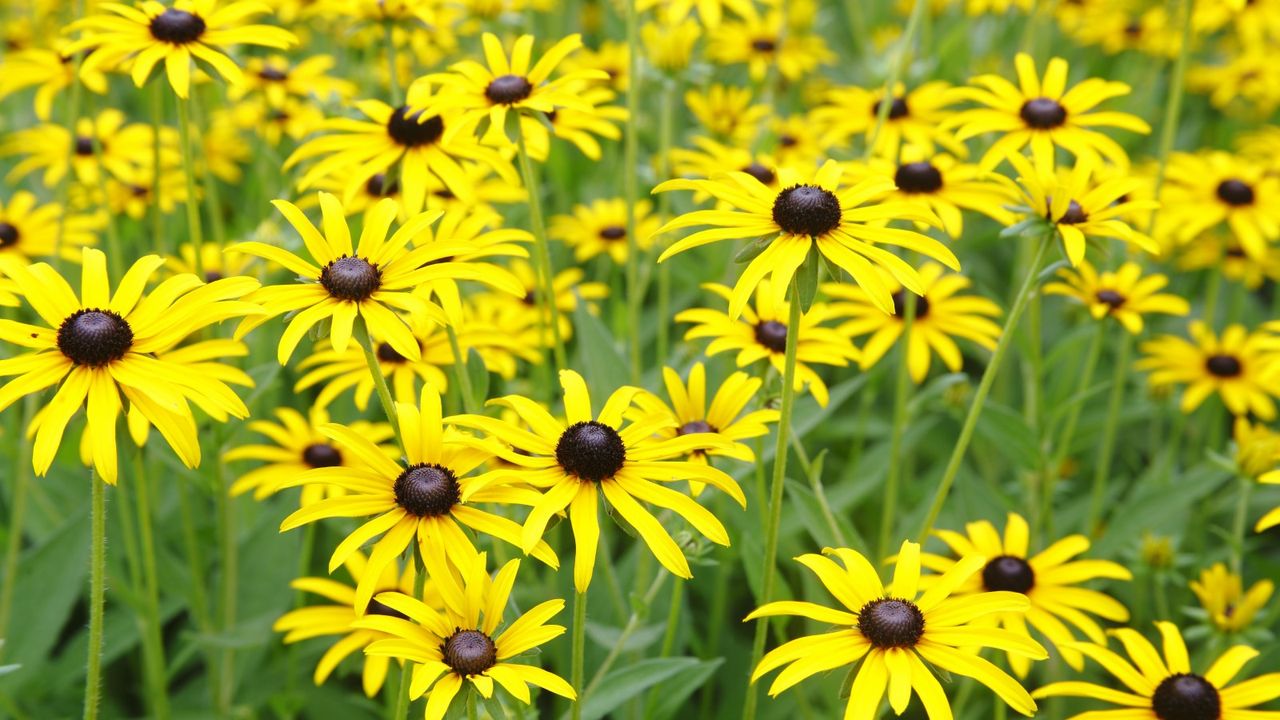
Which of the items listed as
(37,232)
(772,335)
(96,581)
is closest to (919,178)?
(772,335)

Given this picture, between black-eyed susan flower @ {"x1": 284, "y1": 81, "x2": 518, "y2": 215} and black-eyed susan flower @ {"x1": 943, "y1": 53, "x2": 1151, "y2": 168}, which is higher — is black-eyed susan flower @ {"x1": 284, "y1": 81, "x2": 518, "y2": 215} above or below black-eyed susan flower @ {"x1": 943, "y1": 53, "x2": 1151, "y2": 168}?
below

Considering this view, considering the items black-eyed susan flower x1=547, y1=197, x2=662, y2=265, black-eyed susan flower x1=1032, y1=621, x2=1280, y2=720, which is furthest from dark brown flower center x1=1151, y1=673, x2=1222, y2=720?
black-eyed susan flower x1=547, y1=197, x2=662, y2=265

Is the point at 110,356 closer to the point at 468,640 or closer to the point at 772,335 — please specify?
the point at 468,640

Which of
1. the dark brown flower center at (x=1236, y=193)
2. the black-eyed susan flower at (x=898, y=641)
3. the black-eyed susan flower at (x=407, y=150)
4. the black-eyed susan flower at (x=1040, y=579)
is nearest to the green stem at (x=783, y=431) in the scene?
the black-eyed susan flower at (x=898, y=641)

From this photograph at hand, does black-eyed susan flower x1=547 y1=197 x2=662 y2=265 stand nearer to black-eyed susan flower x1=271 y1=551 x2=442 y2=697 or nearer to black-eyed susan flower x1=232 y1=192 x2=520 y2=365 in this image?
black-eyed susan flower x1=271 y1=551 x2=442 y2=697

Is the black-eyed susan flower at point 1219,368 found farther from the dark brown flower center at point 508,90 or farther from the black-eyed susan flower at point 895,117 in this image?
the dark brown flower center at point 508,90

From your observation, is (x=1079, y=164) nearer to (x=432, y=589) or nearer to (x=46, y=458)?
(x=432, y=589)

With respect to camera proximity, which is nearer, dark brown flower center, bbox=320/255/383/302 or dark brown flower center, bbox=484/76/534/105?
dark brown flower center, bbox=320/255/383/302
